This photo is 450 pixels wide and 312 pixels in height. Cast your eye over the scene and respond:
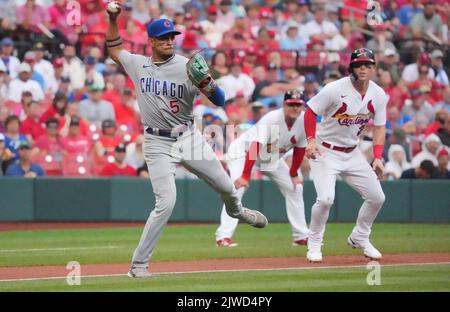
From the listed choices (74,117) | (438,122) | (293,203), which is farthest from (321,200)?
(438,122)

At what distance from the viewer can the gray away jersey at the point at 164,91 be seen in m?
9.59

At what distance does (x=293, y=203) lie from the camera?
1362 cm

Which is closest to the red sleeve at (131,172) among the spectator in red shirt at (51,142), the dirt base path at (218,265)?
the spectator in red shirt at (51,142)

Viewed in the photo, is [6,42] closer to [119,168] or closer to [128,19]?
[128,19]

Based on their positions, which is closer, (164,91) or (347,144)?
(164,91)

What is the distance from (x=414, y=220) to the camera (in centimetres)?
1750

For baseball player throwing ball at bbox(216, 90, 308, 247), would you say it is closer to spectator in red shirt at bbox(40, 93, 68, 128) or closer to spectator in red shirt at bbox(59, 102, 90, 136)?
spectator in red shirt at bbox(59, 102, 90, 136)

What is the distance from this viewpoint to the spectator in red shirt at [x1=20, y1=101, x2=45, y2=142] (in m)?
17.5

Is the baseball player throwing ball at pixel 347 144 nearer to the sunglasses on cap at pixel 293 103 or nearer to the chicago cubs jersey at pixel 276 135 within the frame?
the sunglasses on cap at pixel 293 103

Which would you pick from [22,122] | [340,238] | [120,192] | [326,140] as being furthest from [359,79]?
[22,122]

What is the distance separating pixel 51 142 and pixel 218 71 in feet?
11.6

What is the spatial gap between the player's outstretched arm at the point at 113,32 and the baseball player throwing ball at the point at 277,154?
135 inches

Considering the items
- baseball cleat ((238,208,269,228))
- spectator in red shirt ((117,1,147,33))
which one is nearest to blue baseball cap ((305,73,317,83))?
spectator in red shirt ((117,1,147,33))
